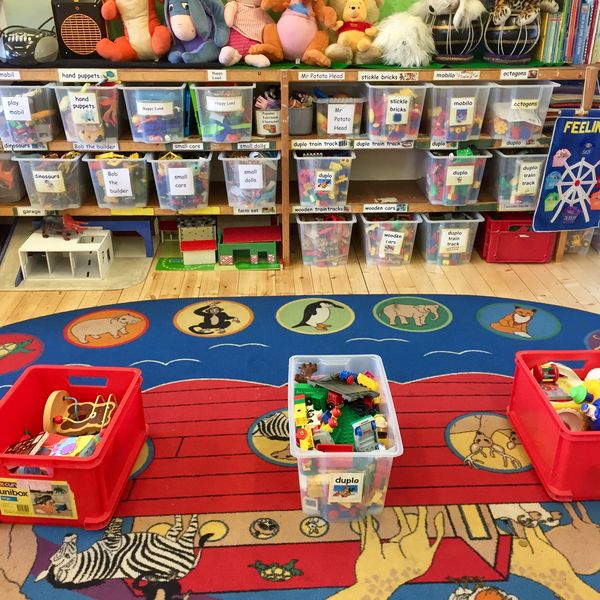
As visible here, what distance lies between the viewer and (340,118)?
3135mm

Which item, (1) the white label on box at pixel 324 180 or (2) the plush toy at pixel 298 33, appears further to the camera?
(1) the white label on box at pixel 324 180

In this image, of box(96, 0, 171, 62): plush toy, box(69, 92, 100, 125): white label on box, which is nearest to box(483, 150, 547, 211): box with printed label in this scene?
box(96, 0, 171, 62): plush toy

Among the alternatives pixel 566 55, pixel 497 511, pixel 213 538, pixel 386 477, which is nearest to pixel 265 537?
pixel 213 538

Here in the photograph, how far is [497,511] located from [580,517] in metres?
0.23

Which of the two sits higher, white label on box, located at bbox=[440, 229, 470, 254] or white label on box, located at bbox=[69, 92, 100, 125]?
white label on box, located at bbox=[69, 92, 100, 125]

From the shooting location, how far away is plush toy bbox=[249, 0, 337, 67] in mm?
3047

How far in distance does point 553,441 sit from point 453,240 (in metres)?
1.61

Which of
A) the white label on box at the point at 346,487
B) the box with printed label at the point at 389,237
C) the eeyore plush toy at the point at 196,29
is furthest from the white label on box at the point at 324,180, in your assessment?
the white label on box at the point at 346,487

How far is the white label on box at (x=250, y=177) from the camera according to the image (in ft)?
10.4

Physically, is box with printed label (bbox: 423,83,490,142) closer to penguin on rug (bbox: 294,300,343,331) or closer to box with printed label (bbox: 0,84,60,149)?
penguin on rug (bbox: 294,300,343,331)

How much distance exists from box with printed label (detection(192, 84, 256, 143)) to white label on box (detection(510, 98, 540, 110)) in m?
1.22

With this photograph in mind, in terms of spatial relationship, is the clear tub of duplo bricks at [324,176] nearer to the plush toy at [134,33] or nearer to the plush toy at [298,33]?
the plush toy at [298,33]

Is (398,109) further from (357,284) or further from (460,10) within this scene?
(357,284)

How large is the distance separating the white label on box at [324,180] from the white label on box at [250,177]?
0.28 m
